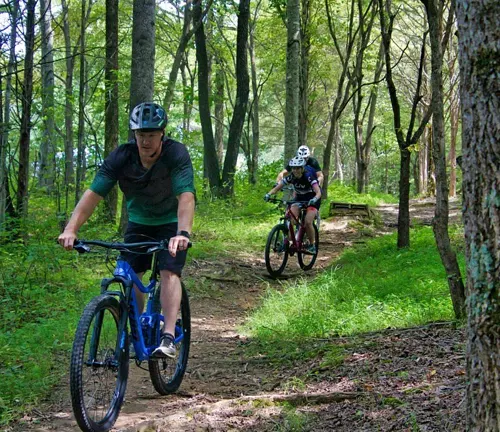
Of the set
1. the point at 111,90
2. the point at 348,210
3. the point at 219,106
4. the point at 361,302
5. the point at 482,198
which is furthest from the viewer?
the point at 219,106

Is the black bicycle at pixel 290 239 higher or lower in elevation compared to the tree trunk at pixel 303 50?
lower

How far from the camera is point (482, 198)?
262 cm

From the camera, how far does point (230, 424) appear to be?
4.18m

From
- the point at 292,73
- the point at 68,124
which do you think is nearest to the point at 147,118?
the point at 292,73

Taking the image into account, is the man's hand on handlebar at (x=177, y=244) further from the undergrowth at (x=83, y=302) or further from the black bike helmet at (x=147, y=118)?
the black bike helmet at (x=147, y=118)

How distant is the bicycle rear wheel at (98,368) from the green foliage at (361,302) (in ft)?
8.51

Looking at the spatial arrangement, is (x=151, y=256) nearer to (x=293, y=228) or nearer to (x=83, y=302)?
(x=83, y=302)

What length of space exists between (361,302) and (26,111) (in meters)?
6.21

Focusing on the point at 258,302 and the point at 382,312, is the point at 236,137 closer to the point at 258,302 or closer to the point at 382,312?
the point at 258,302

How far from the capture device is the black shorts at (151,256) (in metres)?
4.62

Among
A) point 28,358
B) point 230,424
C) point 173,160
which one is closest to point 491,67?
point 173,160

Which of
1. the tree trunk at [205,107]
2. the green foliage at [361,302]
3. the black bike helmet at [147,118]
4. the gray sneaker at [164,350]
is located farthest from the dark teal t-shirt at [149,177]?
the tree trunk at [205,107]

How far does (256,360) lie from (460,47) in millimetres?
4070

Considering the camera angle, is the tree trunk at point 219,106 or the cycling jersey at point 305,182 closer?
the cycling jersey at point 305,182
